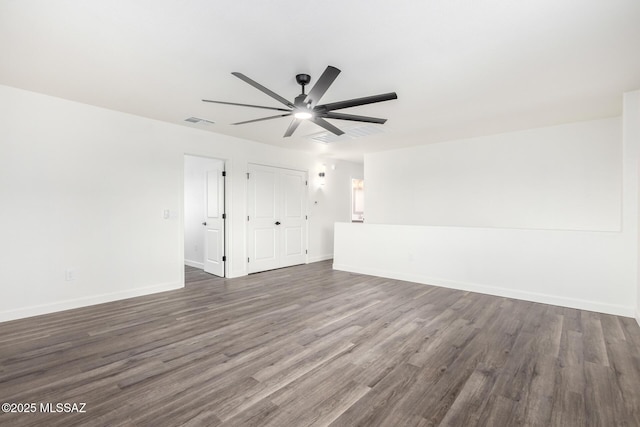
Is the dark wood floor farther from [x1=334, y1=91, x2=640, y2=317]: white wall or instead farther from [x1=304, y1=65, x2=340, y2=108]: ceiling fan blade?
[x1=304, y1=65, x2=340, y2=108]: ceiling fan blade

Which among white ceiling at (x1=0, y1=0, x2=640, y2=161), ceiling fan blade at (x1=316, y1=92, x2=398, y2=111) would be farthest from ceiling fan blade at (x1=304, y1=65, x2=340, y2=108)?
white ceiling at (x1=0, y1=0, x2=640, y2=161)

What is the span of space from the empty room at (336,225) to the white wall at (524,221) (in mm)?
28

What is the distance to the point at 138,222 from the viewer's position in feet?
14.0

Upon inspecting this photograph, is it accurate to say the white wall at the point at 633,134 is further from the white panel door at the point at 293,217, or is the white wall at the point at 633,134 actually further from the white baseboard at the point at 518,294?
the white panel door at the point at 293,217

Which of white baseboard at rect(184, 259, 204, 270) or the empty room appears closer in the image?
the empty room

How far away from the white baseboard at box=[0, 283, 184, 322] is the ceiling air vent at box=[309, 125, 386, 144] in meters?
3.28

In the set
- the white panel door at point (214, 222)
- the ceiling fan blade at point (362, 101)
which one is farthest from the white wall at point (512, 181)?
the ceiling fan blade at point (362, 101)

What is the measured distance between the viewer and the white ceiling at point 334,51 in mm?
2006

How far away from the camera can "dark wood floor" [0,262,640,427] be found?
1800mm

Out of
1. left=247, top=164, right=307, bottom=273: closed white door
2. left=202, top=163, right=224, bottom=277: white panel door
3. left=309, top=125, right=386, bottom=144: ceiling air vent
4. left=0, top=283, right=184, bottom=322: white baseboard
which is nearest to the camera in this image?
left=0, top=283, right=184, bottom=322: white baseboard

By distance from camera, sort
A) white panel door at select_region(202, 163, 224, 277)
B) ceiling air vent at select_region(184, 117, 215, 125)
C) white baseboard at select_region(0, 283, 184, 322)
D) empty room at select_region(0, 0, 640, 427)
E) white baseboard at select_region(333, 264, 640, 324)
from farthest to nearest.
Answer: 1. white panel door at select_region(202, 163, 224, 277)
2. ceiling air vent at select_region(184, 117, 215, 125)
3. white baseboard at select_region(333, 264, 640, 324)
4. white baseboard at select_region(0, 283, 184, 322)
5. empty room at select_region(0, 0, 640, 427)

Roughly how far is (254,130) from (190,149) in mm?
1051

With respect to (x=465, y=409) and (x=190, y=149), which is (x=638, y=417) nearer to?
(x=465, y=409)

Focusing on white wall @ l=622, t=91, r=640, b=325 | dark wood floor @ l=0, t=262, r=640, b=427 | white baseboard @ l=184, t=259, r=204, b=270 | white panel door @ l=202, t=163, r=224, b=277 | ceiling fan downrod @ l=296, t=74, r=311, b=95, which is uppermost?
ceiling fan downrod @ l=296, t=74, r=311, b=95
